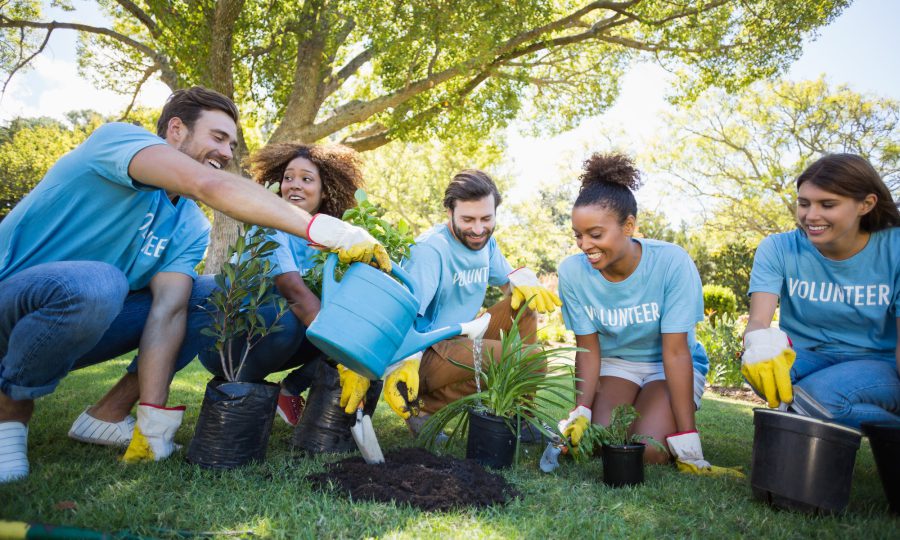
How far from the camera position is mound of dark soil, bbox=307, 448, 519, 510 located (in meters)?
1.72

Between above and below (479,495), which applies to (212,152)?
above

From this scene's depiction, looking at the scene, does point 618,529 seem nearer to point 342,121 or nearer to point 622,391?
point 622,391

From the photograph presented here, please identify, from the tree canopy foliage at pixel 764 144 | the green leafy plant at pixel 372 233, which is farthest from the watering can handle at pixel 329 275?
the tree canopy foliage at pixel 764 144

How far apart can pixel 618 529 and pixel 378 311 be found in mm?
947

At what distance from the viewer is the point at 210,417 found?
6.68 ft

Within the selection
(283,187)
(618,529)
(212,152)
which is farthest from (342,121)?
(618,529)

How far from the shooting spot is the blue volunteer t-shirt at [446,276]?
2852 millimetres

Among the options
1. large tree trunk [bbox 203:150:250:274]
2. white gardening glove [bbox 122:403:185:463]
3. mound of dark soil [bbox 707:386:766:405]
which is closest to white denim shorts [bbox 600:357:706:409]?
white gardening glove [bbox 122:403:185:463]

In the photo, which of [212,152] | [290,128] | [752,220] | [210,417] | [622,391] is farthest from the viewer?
[752,220]

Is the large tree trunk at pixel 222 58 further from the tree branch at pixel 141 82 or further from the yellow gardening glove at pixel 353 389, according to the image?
the yellow gardening glove at pixel 353 389

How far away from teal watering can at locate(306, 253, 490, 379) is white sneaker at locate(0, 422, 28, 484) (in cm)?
104

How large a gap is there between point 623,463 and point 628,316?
91 centimetres

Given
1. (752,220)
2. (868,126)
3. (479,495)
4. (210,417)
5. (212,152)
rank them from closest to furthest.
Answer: (479,495), (210,417), (212,152), (868,126), (752,220)

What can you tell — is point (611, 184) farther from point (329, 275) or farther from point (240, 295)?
point (240, 295)
